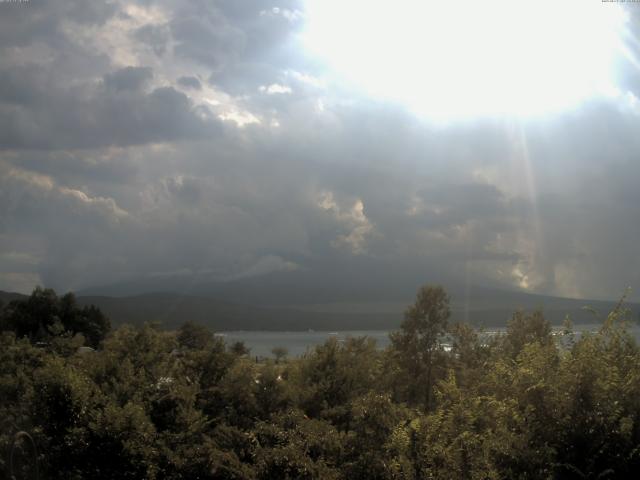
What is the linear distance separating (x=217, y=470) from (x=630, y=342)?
17.3 feet

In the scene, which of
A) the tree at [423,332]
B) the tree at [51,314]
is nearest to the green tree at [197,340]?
the tree at [423,332]

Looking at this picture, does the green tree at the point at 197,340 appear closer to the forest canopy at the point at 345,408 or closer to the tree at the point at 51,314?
the forest canopy at the point at 345,408

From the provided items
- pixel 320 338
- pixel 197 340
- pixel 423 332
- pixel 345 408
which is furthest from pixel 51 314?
pixel 320 338

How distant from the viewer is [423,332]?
17.5 metres

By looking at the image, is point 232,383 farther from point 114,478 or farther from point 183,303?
point 183,303

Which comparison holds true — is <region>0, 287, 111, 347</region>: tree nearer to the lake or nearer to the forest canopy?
the lake

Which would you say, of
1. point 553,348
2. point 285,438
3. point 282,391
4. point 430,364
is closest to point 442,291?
point 430,364

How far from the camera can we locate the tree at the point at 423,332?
1689cm

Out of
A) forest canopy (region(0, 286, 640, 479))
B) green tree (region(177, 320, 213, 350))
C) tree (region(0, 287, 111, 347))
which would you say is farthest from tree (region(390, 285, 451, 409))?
tree (region(0, 287, 111, 347))

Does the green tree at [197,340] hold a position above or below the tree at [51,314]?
above

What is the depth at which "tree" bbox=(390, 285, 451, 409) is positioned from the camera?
55.4ft

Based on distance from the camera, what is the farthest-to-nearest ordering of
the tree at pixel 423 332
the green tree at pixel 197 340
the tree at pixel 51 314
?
the tree at pixel 51 314 → the tree at pixel 423 332 → the green tree at pixel 197 340

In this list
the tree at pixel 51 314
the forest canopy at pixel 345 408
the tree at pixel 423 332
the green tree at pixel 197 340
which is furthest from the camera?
the tree at pixel 51 314

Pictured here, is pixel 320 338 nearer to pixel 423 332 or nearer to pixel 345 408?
pixel 423 332
